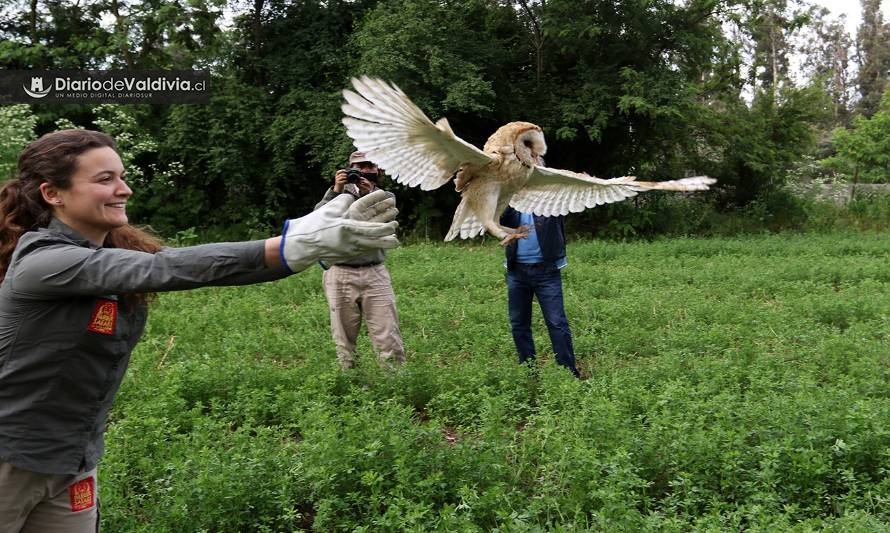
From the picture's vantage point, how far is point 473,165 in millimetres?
4012

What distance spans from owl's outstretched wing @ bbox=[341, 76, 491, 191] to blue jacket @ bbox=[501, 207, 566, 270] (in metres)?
1.41

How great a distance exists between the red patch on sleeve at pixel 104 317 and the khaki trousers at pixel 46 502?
44cm

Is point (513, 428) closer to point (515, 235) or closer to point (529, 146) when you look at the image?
point (515, 235)

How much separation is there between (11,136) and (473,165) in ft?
39.8

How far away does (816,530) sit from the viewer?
2.91 m

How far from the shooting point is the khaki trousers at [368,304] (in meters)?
5.07

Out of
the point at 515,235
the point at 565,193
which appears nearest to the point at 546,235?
the point at 565,193

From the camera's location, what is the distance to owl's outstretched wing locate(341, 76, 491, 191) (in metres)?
3.26

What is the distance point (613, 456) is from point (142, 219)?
16.9 meters

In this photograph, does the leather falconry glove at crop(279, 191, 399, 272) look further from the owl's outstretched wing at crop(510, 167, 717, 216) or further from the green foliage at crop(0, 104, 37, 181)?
the green foliage at crop(0, 104, 37, 181)

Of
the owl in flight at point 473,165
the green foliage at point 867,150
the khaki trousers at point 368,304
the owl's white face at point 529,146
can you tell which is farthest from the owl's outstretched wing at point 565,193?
the green foliage at point 867,150

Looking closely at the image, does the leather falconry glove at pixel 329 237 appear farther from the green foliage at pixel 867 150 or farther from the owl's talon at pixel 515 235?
the green foliage at pixel 867 150

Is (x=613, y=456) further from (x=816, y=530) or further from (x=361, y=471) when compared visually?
(x=361, y=471)

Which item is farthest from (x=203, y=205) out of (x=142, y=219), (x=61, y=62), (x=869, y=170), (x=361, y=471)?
(x=869, y=170)
